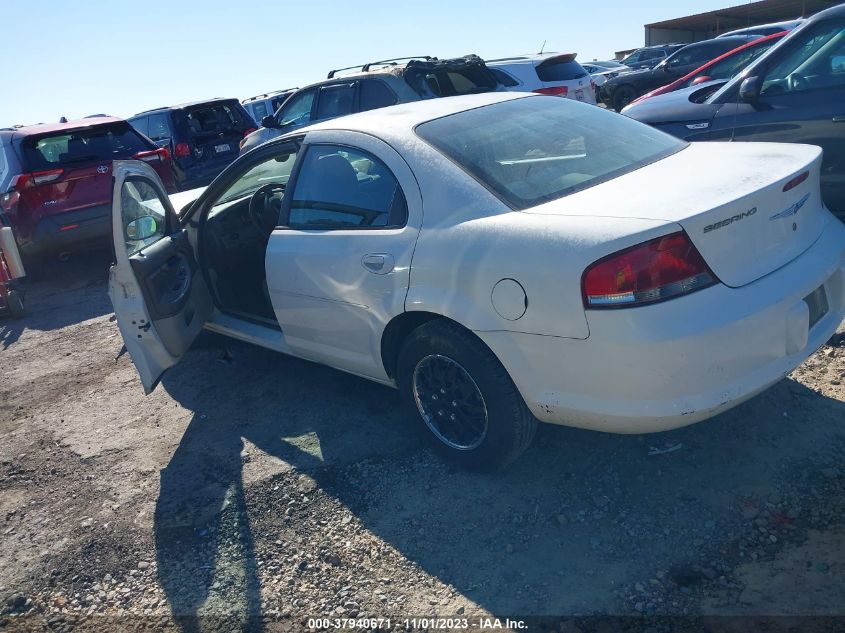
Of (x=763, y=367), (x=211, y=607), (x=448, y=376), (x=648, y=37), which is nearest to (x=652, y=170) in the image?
(x=763, y=367)

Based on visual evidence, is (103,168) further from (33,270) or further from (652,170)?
(652,170)

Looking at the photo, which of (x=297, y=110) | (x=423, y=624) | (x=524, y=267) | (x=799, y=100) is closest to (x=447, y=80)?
(x=297, y=110)

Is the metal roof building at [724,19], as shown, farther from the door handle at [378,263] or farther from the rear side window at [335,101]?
the door handle at [378,263]

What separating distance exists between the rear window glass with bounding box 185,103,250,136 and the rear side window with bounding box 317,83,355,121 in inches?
103

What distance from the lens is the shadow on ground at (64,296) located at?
22.7 ft

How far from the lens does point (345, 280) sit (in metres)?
3.40

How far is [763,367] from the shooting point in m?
2.55

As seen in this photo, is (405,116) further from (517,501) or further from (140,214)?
(517,501)

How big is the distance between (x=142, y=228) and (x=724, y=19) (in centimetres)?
3894

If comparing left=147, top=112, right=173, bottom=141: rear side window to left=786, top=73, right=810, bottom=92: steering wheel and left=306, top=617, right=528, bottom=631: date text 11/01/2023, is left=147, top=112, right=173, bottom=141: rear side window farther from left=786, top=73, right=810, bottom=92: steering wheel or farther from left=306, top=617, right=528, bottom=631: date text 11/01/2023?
left=306, top=617, right=528, bottom=631: date text 11/01/2023

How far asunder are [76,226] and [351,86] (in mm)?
3894

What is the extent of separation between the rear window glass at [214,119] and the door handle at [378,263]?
9.16m

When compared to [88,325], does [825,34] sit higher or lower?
higher

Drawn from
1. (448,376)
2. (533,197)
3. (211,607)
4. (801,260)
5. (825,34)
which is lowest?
(211,607)
